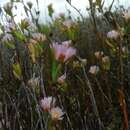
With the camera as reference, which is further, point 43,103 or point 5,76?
point 5,76

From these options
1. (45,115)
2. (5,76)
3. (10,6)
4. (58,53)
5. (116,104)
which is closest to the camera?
(58,53)

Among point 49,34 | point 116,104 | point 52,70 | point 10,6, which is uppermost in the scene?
point 10,6

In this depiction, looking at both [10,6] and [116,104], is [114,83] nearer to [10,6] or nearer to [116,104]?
[116,104]

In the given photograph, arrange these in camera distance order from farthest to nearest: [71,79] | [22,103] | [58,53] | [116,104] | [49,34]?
[71,79]
[116,104]
[22,103]
[49,34]
[58,53]

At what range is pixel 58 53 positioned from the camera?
1.01 meters

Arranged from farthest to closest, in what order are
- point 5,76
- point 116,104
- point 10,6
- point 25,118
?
point 5,76
point 116,104
point 25,118
point 10,6

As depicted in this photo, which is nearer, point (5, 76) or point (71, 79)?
point (71, 79)

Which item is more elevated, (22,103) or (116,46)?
(116,46)

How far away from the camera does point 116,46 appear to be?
5.13ft

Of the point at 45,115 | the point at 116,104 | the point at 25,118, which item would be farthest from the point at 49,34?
the point at 116,104

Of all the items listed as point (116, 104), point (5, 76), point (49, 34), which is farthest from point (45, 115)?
point (5, 76)

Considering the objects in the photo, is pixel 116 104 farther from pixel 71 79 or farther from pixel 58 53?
pixel 58 53

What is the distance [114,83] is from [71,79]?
0.96 feet

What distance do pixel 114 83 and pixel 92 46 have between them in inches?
46.7
